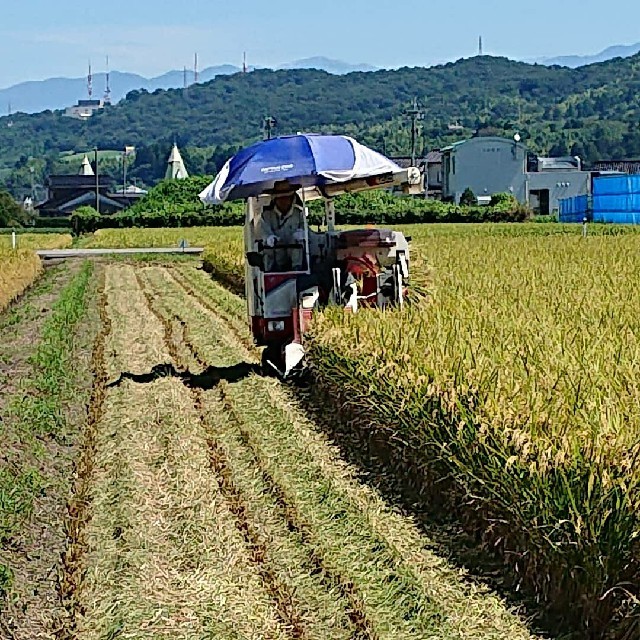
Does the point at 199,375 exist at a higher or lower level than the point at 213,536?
higher

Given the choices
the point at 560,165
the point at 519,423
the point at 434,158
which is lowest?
the point at 519,423

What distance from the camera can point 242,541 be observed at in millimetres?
7289

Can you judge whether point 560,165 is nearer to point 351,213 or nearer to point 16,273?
point 351,213

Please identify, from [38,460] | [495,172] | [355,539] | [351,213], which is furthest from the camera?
[495,172]

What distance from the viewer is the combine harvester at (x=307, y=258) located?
12.1 m

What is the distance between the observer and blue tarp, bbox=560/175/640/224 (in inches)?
2050

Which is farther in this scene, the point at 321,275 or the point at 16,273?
the point at 16,273

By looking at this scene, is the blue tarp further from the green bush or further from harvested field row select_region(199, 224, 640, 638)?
harvested field row select_region(199, 224, 640, 638)

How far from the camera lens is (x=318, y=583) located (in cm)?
656

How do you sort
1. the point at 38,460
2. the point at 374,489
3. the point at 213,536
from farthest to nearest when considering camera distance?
1. the point at 38,460
2. the point at 374,489
3. the point at 213,536

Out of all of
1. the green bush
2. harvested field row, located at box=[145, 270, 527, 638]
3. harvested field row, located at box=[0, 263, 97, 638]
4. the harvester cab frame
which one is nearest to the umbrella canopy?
the harvester cab frame

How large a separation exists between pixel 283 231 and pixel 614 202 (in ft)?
140

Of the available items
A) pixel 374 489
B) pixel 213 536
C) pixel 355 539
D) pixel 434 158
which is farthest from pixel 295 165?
pixel 434 158

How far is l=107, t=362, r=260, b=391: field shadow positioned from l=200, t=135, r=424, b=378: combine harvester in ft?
1.98
